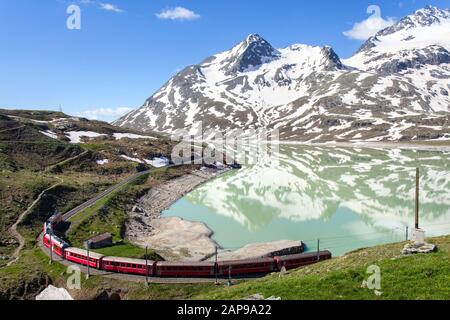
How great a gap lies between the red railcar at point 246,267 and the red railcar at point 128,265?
7829mm

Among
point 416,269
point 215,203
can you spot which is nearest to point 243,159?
point 215,203

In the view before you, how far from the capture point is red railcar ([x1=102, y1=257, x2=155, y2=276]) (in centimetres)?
4506

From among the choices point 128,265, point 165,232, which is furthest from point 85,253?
point 165,232

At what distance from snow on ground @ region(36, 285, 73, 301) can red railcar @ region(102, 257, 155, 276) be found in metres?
5.93

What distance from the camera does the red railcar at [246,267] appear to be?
45.4 m

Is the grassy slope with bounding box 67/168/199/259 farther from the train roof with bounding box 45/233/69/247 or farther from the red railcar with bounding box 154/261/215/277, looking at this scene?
the red railcar with bounding box 154/261/215/277

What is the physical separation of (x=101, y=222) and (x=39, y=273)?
24.6m

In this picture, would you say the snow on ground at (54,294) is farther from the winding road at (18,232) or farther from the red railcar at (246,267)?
the red railcar at (246,267)

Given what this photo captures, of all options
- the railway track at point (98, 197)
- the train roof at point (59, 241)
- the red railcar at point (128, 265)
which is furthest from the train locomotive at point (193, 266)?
the railway track at point (98, 197)

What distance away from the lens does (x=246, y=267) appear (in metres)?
45.9

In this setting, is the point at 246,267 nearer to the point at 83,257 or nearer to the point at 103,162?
the point at 83,257

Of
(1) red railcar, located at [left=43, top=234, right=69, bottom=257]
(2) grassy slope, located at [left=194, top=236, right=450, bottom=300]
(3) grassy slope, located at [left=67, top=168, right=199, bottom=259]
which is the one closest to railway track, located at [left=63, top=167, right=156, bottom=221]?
(3) grassy slope, located at [left=67, top=168, right=199, bottom=259]
